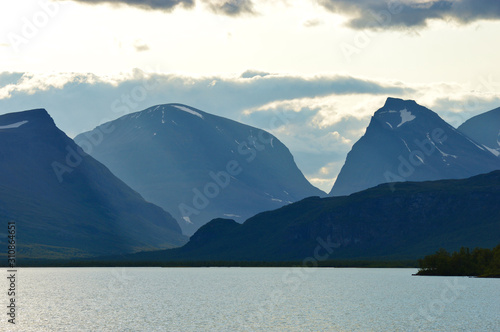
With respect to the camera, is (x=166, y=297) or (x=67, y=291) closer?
(x=166, y=297)

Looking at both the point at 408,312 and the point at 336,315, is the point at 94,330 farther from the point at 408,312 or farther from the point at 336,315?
the point at 408,312

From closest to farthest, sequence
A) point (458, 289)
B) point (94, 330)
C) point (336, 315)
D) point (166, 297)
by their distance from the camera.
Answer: point (94, 330) → point (336, 315) → point (166, 297) → point (458, 289)

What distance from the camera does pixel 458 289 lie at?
608 ft

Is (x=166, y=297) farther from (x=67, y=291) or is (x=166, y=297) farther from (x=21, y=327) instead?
(x=21, y=327)

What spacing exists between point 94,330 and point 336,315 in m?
42.4

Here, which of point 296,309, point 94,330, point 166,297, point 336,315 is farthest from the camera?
point 166,297

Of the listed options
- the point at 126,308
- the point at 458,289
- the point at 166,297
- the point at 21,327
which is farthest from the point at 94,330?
the point at 458,289

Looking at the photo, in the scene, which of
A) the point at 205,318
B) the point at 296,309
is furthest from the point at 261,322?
the point at 296,309

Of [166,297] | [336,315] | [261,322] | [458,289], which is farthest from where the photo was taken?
[458,289]

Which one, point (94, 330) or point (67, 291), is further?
point (67, 291)

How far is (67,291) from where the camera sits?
18662 centimetres

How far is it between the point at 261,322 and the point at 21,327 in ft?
118

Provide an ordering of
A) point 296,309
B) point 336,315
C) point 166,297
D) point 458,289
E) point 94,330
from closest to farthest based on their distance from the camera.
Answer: point 94,330, point 336,315, point 296,309, point 166,297, point 458,289

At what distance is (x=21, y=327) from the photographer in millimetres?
101750
